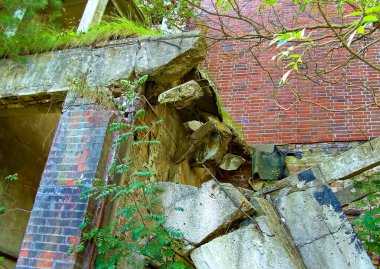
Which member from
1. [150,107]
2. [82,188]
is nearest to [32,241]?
[82,188]

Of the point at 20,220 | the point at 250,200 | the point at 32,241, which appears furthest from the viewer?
the point at 20,220

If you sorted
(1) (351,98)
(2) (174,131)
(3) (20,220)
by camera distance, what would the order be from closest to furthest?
(2) (174,131)
(3) (20,220)
(1) (351,98)

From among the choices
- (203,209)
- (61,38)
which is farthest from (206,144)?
(61,38)

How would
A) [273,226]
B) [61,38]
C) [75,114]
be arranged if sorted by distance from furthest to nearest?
[61,38], [75,114], [273,226]

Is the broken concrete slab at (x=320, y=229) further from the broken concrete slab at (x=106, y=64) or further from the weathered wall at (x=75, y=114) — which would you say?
the broken concrete slab at (x=106, y=64)

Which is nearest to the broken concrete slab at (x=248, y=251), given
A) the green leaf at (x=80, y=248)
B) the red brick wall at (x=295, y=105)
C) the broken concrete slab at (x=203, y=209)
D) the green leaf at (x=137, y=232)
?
the broken concrete slab at (x=203, y=209)

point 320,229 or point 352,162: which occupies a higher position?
point 352,162

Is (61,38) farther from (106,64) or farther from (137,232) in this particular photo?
(137,232)

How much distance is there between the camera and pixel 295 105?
7.69m

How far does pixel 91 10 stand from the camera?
5.39 meters

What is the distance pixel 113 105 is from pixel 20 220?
10.5ft

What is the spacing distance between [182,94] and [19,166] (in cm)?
336

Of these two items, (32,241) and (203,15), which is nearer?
(32,241)

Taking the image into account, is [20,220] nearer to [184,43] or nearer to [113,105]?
[113,105]
